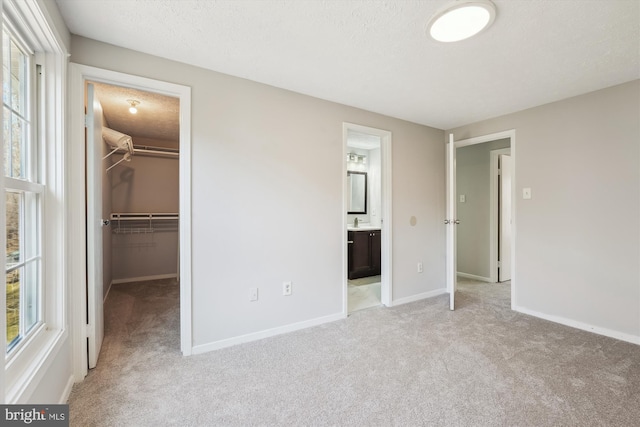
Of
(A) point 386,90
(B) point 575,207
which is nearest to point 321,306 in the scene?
(A) point 386,90

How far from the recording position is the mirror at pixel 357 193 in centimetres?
505

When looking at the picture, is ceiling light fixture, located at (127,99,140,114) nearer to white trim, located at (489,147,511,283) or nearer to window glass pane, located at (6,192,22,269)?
window glass pane, located at (6,192,22,269)

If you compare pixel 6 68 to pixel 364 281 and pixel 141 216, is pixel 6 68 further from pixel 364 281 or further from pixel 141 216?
pixel 364 281

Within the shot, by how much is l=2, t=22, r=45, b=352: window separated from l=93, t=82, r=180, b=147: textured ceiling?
0.95 m

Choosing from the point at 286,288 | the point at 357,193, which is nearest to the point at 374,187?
the point at 357,193

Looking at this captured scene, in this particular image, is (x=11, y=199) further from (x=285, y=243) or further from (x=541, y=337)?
(x=541, y=337)

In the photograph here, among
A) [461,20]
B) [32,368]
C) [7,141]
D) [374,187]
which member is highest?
[461,20]

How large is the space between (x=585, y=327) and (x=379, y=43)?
3099 millimetres

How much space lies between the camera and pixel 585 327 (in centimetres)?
262

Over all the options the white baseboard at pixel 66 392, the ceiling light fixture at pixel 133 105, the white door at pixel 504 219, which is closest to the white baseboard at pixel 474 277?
the white door at pixel 504 219

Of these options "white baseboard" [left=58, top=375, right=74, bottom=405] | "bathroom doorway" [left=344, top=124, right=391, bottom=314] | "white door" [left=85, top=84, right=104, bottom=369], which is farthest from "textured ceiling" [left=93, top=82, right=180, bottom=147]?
"white baseboard" [left=58, top=375, right=74, bottom=405]

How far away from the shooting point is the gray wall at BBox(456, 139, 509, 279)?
428cm

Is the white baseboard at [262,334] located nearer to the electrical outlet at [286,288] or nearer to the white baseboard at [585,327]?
the electrical outlet at [286,288]

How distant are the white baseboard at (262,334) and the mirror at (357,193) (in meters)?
2.53
